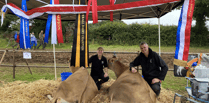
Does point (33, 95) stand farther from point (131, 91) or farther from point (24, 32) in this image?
point (131, 91)

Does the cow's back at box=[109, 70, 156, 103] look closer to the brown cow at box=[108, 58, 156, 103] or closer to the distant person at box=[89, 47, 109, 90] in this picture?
the brown cow at box=[108, 58, 156, 103]

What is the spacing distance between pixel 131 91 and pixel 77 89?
108 cm

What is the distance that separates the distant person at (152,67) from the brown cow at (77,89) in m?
0.99

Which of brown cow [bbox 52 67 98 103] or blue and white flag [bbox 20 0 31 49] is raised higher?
blue and white flag [bbox 20 0 31 49]

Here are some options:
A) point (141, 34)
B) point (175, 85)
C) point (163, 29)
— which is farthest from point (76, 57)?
point (163, 29)

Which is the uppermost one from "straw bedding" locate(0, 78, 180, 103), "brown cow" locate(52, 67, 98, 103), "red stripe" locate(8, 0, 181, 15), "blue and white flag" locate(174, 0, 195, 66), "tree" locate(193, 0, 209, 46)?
"tree" locate(193, 0, 209, 46)

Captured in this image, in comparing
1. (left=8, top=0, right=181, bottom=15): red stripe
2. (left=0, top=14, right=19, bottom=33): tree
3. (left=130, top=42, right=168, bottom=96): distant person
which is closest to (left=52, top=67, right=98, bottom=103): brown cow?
(left=130, top=42, right=168, bottom=96): distant person

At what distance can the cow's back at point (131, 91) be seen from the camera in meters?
2.39

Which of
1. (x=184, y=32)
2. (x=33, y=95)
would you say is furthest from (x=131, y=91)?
(x=33, y=95)

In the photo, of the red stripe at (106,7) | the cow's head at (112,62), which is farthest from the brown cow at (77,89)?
the red stripe at (106,7)

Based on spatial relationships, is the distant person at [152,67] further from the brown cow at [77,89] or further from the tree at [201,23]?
the tree at [201,23]

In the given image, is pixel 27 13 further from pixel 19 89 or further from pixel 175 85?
pixel 175 85

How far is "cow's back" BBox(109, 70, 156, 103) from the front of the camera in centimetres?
239

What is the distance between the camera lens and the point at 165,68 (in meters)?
2.74
